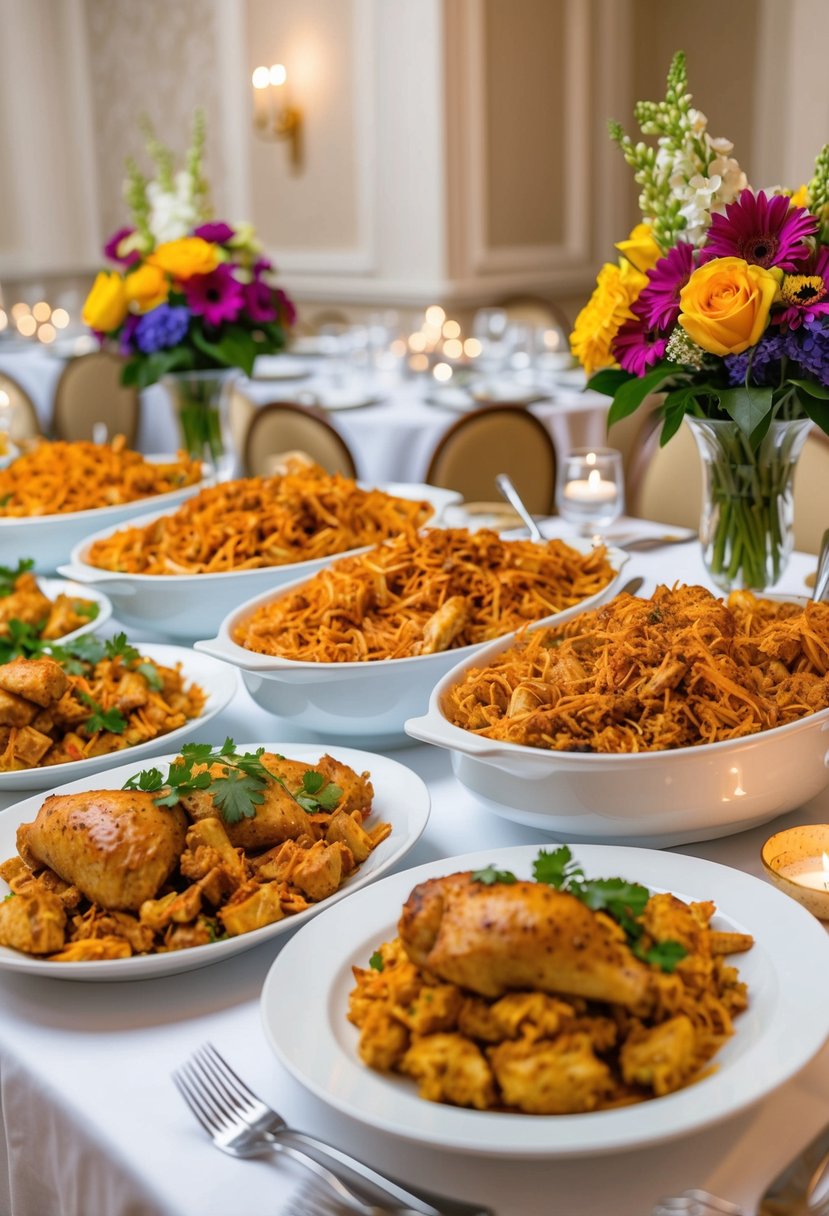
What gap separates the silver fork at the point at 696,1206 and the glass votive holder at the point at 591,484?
1.48m

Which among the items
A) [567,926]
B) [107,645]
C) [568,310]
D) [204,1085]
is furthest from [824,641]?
[568,310]

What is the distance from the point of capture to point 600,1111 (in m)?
0.74

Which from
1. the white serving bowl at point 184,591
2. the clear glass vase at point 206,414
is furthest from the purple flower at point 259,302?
the white serving bowl at point 184,591

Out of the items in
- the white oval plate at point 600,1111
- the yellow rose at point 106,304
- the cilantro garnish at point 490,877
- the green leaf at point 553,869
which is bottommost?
the white oval plate at point 600,1111

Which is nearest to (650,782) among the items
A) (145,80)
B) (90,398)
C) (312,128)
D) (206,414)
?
(206,414)

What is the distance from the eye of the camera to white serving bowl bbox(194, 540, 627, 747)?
1345 millimetres

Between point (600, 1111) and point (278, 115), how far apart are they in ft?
24.4

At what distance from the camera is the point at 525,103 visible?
22.2 ft

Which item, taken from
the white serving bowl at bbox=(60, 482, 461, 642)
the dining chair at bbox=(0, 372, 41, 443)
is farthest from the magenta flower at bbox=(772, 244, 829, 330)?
the dining chair at bbox=(0, 372, 41, 443)

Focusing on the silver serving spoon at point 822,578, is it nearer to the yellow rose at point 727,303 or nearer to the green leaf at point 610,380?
the yellow rose at point 727,303

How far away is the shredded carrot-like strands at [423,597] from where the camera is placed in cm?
144

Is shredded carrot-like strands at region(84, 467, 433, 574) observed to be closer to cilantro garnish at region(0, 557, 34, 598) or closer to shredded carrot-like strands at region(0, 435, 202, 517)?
cilantro garnish at region(0, 557, 34, 598)

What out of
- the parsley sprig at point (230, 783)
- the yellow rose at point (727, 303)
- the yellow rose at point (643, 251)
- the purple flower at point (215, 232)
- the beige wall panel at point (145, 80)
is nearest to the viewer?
the parsley sprig at point (230, 783)

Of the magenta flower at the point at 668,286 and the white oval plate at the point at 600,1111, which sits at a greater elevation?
the magenta flower at the point at 668,286
